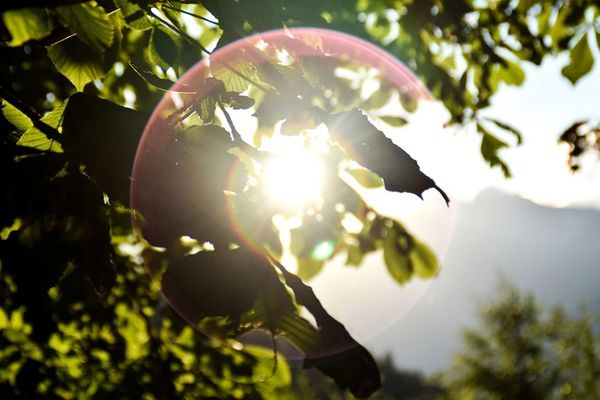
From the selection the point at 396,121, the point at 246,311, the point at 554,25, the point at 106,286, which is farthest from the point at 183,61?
the point at 554,25

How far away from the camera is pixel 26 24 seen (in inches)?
23.0

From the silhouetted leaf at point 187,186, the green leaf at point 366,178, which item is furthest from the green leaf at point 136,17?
the green leaf at point 366,178

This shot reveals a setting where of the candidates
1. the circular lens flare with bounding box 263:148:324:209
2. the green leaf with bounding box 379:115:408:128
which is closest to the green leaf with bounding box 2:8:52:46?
the circular lens flare with bounding box 263:148:324:209

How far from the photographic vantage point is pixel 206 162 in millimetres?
850

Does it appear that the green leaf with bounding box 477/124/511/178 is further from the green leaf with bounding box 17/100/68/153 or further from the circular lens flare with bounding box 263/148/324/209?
the green leaf with bounding box 17/100/68/153

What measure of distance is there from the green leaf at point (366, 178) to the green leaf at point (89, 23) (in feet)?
4.52

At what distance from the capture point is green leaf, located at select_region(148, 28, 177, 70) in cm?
138

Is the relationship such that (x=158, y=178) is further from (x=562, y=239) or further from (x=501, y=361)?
(x=562, y=239)

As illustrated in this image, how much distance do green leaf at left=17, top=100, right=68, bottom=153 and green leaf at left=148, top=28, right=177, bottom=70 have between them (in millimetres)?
569

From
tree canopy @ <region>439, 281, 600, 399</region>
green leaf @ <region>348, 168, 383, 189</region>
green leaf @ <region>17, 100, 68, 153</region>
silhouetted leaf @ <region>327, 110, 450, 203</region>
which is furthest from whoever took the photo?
tree canopy @ <region>439, 281, 600, 399</region>

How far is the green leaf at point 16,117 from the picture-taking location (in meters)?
0.95

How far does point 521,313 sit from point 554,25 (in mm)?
26597

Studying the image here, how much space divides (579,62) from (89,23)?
2492mm

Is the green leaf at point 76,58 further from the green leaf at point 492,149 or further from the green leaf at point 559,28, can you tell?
the green leaf at point 559,28
